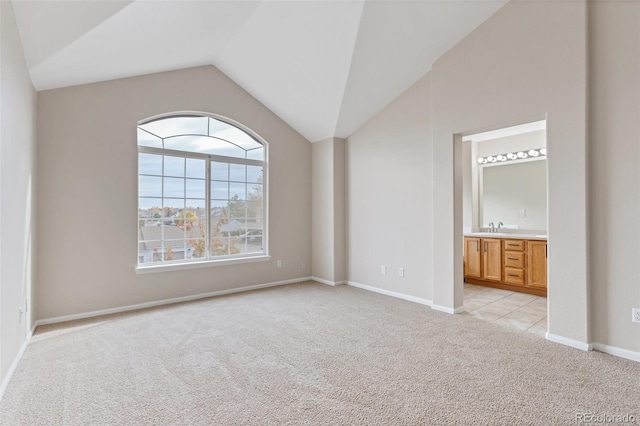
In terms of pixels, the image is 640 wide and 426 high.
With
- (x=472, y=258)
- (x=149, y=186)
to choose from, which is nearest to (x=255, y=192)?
(x=149, y=186)

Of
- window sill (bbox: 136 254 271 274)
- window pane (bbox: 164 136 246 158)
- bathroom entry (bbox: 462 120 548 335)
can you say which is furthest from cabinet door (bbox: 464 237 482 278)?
window pane (bbox: 164 136 246 158)

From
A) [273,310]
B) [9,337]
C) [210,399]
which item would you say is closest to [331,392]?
[210,399]

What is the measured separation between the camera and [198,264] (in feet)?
15.2

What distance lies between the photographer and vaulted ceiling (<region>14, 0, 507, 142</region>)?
9.23 feet

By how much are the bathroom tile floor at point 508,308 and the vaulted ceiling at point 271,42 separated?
294 centimetres

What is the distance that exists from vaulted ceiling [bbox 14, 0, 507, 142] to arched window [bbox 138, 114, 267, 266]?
0.80 m

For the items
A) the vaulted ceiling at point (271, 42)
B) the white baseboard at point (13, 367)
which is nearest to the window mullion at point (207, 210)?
the vaulted ceiling at point (271, 42)

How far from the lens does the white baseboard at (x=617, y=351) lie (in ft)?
8.86

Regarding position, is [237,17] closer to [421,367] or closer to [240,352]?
Result: [240,352]

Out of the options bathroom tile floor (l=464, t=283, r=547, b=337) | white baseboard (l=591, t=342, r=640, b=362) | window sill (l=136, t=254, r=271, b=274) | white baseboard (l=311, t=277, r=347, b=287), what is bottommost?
bathroom tile floor (l=464, t=283, r=547, b=337)

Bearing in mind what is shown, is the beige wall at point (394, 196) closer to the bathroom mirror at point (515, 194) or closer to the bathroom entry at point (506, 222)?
the bathroom entry at point (506, 222)

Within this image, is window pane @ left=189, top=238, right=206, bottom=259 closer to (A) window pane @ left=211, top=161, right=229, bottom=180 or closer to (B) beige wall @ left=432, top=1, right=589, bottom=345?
(A) window pane @ left=211, top=161, right=229, bottom=180

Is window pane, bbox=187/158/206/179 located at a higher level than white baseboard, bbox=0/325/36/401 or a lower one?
higher

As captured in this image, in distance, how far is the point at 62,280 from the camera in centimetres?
372
